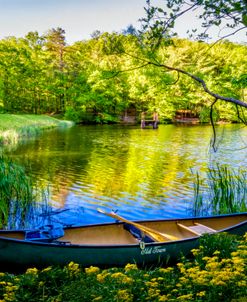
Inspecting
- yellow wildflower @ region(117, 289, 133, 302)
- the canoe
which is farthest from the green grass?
yellow wildflower @ region(117, 289, 133, 302)

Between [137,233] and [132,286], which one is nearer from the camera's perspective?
[132,286]

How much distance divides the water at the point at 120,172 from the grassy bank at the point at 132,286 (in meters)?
2.53

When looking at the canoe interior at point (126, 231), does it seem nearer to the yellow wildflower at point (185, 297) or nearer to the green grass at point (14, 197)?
the green grass at point (14, 197)

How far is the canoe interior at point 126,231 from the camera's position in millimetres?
7680

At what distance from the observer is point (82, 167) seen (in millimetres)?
18828

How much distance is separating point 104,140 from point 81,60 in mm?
29645

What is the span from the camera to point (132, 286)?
4633 millimetres

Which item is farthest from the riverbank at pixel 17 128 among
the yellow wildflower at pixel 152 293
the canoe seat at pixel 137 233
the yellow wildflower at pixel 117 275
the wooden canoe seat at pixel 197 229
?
the yellow wildflower at pixel 152 293

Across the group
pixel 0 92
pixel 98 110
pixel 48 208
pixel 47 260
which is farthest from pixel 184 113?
pixel 47 260

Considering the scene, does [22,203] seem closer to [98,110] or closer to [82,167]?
[82,167]

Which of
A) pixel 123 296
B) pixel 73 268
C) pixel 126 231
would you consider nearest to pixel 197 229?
pixel 126 231

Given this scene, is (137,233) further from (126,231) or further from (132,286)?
(132,286)

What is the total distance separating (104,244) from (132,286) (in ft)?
9.76

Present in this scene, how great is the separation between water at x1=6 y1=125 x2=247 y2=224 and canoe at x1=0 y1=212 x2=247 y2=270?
1378mm
